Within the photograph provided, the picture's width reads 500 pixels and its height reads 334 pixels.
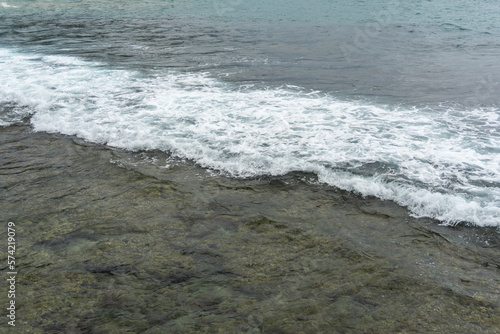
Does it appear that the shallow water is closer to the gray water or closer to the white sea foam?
the gray water

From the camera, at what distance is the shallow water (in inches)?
124

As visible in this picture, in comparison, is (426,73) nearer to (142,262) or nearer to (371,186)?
(371,186)

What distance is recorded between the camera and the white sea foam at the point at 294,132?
527 cm

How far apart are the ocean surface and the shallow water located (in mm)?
603

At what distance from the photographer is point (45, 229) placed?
4.28m

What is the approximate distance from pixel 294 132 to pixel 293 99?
2.16 metres

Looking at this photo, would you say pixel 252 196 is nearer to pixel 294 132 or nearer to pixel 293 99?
pixel 294 132

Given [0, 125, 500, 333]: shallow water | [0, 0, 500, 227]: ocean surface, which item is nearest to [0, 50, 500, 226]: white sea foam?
[0, 0, 500, 227]: ocean surface

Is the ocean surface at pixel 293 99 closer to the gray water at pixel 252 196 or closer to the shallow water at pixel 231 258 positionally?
the gray water at pixel 252 196

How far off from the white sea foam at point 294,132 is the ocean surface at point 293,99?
30 millimetres

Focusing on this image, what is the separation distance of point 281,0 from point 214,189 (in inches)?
1168

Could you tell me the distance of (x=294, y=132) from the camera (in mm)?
7020

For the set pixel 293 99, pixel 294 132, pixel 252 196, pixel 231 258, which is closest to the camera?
pixel 231 258

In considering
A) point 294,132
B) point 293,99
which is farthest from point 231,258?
point 293,99
